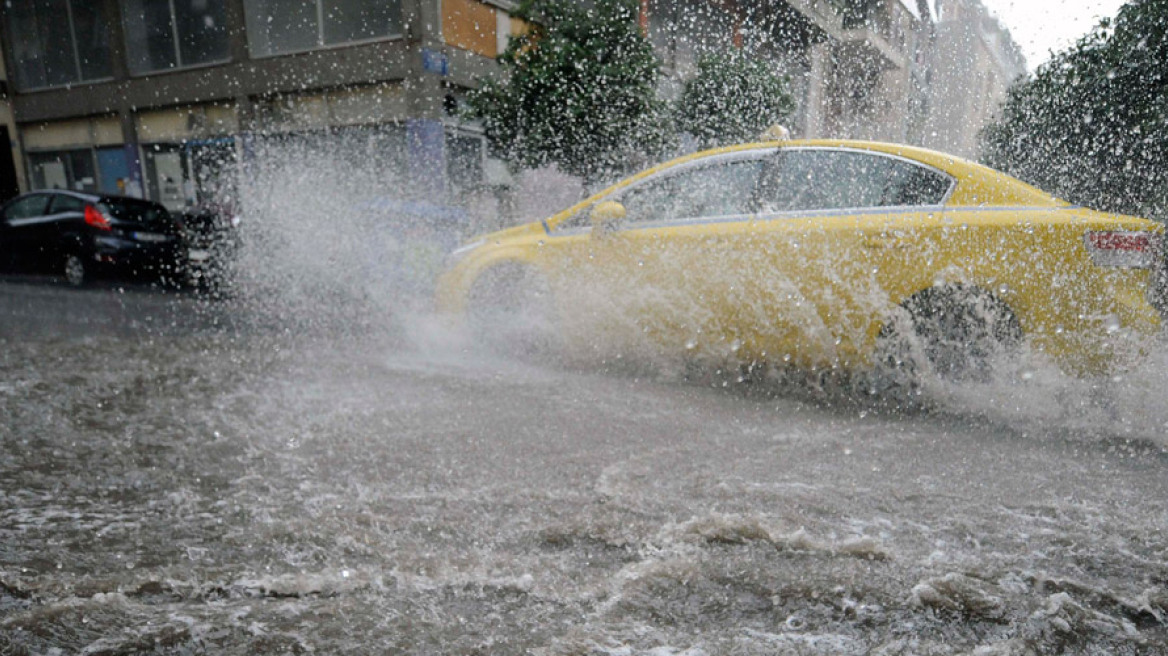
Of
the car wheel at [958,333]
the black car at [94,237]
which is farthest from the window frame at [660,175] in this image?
the black car at [94,237]

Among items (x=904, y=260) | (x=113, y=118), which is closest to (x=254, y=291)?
(x=904, y=260)

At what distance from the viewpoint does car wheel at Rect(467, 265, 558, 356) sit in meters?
5.32

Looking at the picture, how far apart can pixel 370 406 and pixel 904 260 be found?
3.14 metres

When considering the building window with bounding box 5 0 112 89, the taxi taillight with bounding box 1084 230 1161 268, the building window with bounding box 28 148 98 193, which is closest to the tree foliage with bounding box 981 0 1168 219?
the taxi taillight with bounding box 1084 230 1161 268

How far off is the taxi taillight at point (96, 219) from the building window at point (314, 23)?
6.72 m

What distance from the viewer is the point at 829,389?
15.1 feet

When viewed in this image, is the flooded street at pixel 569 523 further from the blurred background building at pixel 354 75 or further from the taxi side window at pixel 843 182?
the blurred background building at pixel 354 75

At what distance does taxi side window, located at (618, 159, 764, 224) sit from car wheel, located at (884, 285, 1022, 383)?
1.21 m

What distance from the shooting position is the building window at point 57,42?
2009 cm

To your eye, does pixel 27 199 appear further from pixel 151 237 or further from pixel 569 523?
pixel 569 523

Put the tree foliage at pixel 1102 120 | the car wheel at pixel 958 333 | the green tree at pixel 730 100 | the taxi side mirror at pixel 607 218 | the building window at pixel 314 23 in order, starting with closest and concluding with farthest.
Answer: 1. the car wheel at pixel 958 333
2. the taxi side mirror at pixel 607 218
3. the tree foliage at pixel 1102 120
4. the green tree at pixel 730 100
5. the building window at pixel 314 23

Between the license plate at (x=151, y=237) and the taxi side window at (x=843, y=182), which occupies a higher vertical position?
the taxi side window at (x=843, y=182)

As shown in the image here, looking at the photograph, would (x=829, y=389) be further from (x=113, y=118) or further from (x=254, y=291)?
(x=113, y=118)

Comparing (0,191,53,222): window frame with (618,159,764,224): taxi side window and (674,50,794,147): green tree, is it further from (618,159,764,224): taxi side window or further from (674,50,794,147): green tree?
(618,159,764,224): taxi side window
